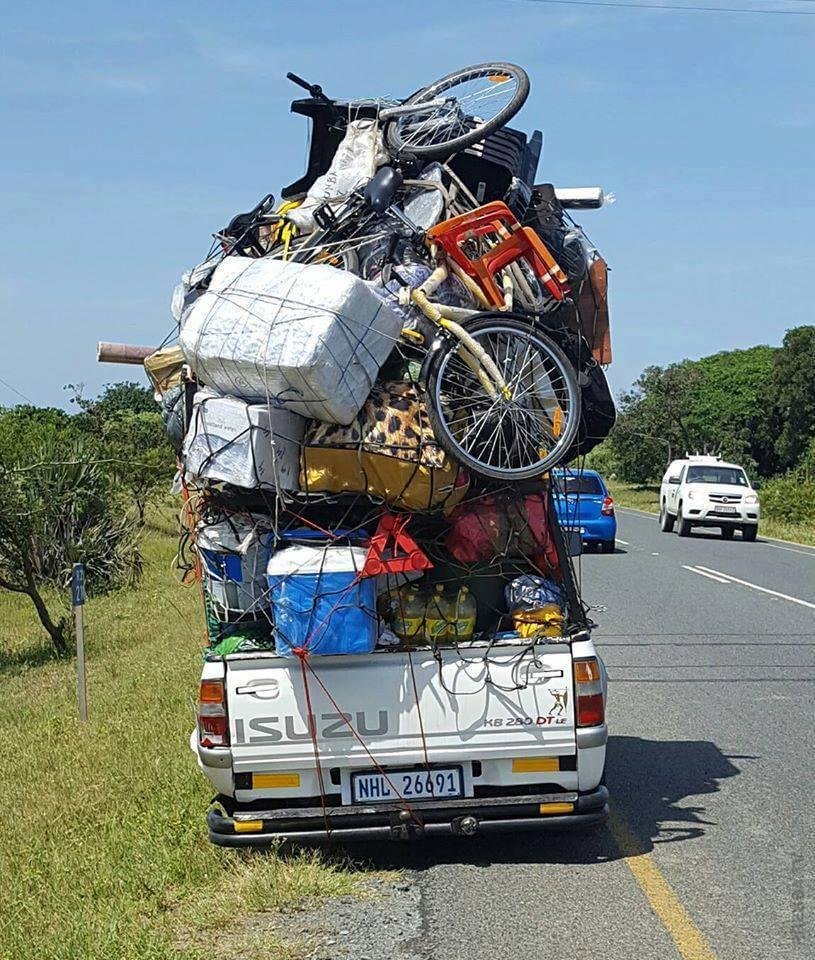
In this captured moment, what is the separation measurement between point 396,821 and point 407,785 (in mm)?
177

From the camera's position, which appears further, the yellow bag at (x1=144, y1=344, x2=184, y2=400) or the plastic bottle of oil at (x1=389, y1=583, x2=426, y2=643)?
the yellow bag at (x1=144, y1=344, x2=184, y2=400)

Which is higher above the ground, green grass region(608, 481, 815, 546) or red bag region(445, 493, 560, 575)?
red bag region(445, 493, 560, 575)

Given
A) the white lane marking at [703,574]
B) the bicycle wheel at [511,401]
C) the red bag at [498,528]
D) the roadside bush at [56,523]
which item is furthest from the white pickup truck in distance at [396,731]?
the white lane marking at [703,574]

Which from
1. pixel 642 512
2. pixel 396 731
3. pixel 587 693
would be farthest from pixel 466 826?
pixel 642 512

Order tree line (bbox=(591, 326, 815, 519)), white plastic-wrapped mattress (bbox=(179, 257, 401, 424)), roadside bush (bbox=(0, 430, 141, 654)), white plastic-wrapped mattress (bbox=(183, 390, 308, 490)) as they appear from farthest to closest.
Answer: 1. tree line (bbox=(591, 326, 815, 519))
2. roadside bush (bbox=(0, 430, 141, 654))
3. white plastic-wrapped mattress (bbox=(183, 390, 308, 490))
4. white plastic-wrapped mattress (bbox=(179, 257, 401, 424))

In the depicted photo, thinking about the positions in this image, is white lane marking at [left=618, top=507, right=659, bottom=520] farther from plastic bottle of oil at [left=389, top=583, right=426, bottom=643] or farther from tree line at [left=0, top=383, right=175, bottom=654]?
plastic bottle of oil at [left=389, top=583, right=426, bottom=643]

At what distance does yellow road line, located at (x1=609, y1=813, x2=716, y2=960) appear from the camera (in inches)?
218

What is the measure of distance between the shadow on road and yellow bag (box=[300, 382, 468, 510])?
1.78 meters

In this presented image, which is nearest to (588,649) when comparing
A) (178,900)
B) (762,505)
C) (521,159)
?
(178,900)

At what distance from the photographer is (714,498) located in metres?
33.8

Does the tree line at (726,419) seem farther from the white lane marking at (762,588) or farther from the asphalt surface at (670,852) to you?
the asphalt surface at (670,852)

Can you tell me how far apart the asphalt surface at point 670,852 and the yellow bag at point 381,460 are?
1.83 m

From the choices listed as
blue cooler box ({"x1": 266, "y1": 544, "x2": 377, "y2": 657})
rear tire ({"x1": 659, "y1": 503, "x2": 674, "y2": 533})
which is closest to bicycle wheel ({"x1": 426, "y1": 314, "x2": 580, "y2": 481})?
blue cooler box ({"x1": 266, "y1": 544, "x2": 377, "y2": 657})

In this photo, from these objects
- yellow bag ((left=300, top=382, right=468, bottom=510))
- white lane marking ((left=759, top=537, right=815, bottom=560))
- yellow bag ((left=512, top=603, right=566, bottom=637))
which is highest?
yellow bag ((left=300, top=382, right=468, bottom=510))
